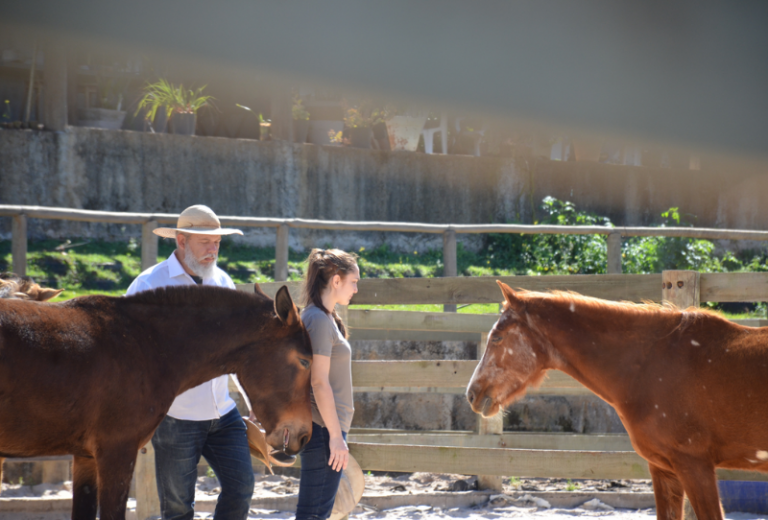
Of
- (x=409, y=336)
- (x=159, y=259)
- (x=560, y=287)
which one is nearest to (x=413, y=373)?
(x=560, y=287)

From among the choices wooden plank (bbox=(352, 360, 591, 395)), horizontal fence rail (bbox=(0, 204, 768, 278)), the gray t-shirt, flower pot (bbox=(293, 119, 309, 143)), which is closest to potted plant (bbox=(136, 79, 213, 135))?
flower pot (bbox=(293, 119, 309, 143))

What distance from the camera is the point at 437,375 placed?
430 cm

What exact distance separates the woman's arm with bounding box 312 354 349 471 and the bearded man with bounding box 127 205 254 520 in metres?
0.51

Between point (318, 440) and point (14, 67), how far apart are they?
8297 mm

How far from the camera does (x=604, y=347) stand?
312 cm

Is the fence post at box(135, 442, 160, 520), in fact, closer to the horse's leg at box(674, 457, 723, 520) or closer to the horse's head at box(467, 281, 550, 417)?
the horse's head at box(467, 281, 550, 417)

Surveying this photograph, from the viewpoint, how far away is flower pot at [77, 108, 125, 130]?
8297 mm

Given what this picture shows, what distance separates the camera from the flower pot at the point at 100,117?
830 cm

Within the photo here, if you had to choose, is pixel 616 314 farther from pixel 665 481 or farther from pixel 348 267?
pixel 348 267

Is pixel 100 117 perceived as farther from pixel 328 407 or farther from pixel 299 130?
pixel 328 407

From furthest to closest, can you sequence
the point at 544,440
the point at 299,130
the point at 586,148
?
the point at 586,148 < the point at 299,130 < the point at 544,440

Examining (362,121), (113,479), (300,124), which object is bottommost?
(113,479)

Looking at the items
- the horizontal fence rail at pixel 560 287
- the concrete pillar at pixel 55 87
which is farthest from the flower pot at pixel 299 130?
the horizontal fence rail at pixel 560 287

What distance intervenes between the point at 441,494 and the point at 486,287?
5.23ft
